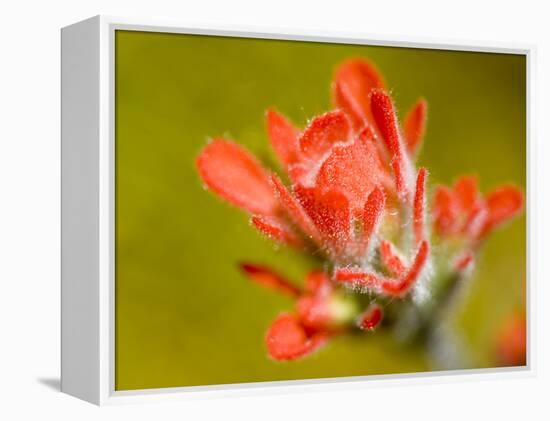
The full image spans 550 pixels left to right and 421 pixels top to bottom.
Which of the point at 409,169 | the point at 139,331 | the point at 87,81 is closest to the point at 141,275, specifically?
the point at 139,331

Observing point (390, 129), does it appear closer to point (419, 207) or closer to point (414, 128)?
point (419, 207)

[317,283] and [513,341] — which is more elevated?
[317,283]

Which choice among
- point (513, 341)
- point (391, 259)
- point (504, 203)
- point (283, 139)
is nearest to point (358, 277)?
point (391, 259)

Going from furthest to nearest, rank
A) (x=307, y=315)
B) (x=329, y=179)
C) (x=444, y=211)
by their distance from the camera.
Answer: (x=444, y=211) < (x=307, y=315) < (x=329, y=179)

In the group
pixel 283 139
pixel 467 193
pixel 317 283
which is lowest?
pixel 317 283

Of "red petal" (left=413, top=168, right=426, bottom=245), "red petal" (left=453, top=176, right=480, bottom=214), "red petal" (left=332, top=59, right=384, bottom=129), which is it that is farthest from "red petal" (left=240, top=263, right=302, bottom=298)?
"red petal" (left=453, top=176, right=480, bottom=214)

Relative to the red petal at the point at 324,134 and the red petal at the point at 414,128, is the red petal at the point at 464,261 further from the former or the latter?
the red petal at the point at 324,134

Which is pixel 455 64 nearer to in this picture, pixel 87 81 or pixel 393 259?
pixel 393 259

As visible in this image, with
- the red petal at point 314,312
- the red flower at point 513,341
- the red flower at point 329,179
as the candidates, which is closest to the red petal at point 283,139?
the red flower at point 329,179
